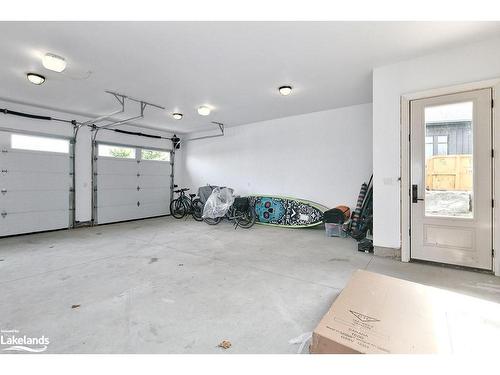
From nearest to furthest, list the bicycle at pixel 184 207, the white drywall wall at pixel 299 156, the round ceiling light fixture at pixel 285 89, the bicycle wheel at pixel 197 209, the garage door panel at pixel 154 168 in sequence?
the round ceiling light fixture at pixel 285 89 → the white drywall wall at pixel 299 156 → the bicycle wheel at pixel 197 209 → the bicycle at pixel 184 207 → the garage door panel at pixel 154 168

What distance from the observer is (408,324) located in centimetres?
128

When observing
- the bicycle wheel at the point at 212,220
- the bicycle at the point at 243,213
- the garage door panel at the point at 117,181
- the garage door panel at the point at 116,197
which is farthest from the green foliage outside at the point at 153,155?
the bicycle at the point at 243,213

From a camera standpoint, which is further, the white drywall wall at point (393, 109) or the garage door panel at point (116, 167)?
the garage door panel at point (116, 167)

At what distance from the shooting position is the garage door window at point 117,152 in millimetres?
6473

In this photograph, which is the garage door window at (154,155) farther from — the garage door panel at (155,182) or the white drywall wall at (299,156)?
the white drywall wall at (299,156)

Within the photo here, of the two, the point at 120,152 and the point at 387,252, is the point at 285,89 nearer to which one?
the point at 387,252

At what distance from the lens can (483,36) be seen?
2.75 metres

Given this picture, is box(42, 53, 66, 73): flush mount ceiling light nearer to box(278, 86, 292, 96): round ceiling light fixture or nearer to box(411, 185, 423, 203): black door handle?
box(278, 86, 292, 96): round ceiling light fixture

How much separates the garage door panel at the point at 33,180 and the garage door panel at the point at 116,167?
0.79 metres

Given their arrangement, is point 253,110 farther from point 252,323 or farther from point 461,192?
point 252,323

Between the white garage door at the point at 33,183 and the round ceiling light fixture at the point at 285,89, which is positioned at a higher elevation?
the round ceiling light fixture at the point at 285,89

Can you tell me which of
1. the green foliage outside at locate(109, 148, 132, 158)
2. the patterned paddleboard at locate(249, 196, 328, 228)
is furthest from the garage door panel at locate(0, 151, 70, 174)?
the patterned paddleboard at locate(249, 196, 328, 228)
